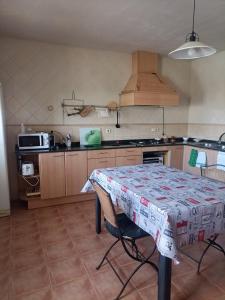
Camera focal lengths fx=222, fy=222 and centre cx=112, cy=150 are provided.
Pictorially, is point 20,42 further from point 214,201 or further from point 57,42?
point 214,201

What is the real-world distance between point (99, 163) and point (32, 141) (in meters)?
1.09

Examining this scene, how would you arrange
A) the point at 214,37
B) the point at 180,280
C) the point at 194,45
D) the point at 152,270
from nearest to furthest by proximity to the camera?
the point at 194,45
the point at 180,280
the point at 152,270
the point at 214,37

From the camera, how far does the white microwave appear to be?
326 cm

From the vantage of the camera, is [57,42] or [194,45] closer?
[194,45]

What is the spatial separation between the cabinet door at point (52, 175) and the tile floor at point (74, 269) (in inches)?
24.1

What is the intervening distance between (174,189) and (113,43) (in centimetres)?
274

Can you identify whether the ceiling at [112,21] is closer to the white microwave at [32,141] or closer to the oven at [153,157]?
the white microwave at [32,141]

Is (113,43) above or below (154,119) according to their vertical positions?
above

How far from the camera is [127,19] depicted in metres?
2.69

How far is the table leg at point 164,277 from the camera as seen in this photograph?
1.41 meters

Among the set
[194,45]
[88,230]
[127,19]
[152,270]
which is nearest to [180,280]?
[152,270]

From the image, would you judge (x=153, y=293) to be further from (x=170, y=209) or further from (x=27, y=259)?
(x=27, y=259)

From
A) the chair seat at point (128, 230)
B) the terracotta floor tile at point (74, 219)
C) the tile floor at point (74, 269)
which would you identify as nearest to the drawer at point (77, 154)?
the terracotta floor tile at point (74, 219)

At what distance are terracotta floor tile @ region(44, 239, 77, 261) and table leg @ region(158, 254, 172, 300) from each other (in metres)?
1.04
